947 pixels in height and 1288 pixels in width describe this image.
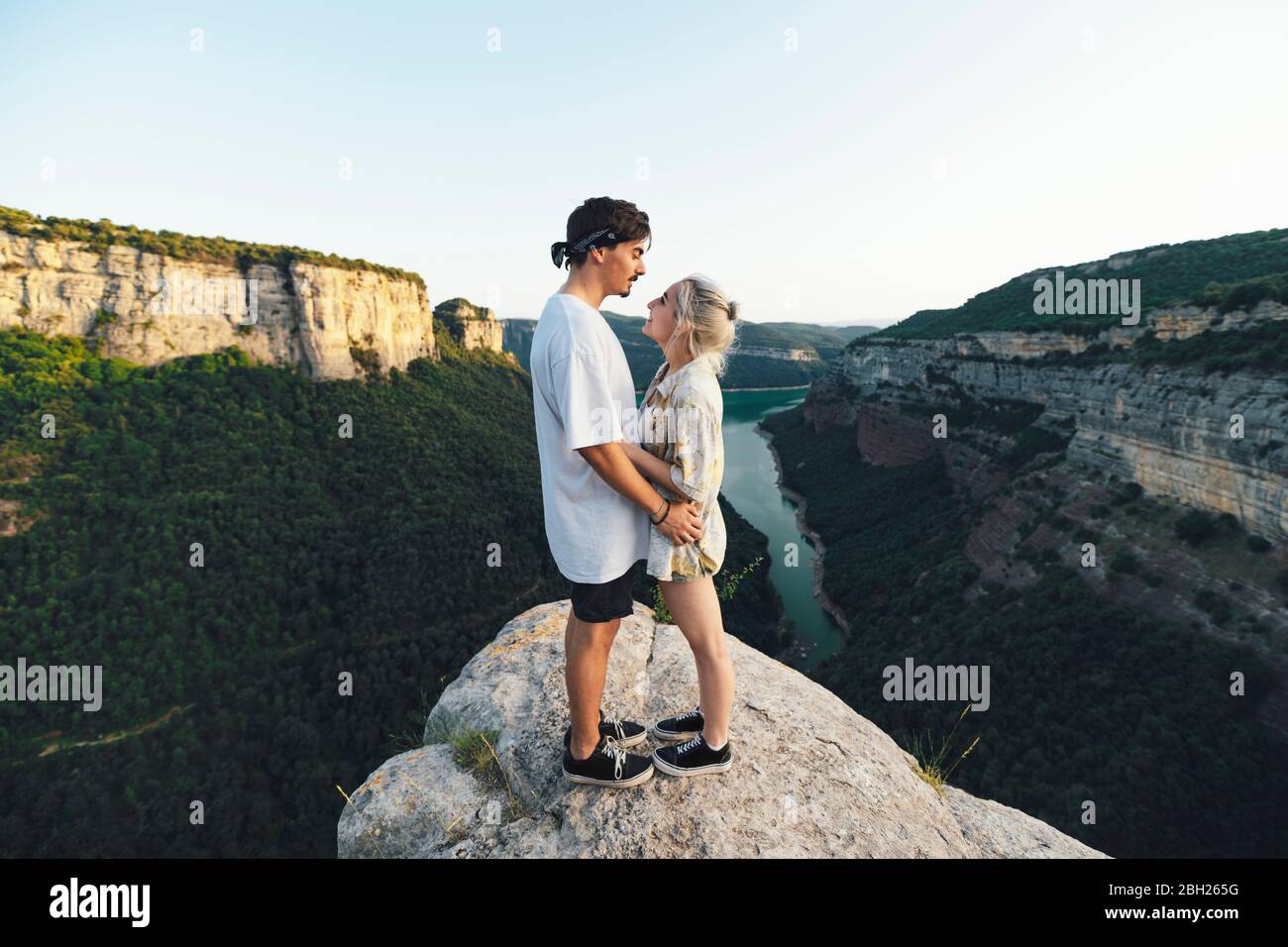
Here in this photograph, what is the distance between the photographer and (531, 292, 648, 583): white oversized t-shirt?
6.42 ft

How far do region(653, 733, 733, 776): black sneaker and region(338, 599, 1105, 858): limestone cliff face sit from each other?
8 cm

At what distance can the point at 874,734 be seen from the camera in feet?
12.1

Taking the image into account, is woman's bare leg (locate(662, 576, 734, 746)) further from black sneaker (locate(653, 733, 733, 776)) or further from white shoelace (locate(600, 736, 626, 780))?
white shoelace (locate(600, 736, 626, 780))

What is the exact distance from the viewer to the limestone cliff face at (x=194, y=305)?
82.8 feet

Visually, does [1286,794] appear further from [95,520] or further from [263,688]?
[95,520]

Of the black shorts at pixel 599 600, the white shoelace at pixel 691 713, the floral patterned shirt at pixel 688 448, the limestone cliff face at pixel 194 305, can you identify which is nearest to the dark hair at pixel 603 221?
the floral patterned shirt at pixel 688 448

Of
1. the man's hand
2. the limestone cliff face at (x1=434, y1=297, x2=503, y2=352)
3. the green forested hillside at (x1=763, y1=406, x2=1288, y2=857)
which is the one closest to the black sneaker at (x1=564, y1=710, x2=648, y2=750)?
the man's hand

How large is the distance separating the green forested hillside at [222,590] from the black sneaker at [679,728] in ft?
30.1

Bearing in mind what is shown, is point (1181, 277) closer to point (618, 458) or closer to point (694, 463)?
point (694, 463)

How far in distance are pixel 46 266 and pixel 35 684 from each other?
924 inches

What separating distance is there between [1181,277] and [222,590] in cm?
5520

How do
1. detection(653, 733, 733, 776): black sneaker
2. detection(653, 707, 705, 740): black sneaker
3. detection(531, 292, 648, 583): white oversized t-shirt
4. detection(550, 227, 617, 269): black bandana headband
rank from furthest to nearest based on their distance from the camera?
detection(653, 707, 705, 740): black sneaker, detection(653, 733, 733, 776): black sneaker, detection(550, 227, 617, 269): black bandana headband, detection(531, 292, 648, 583): white oversized t-shirt

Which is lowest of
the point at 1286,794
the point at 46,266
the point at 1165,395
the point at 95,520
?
the point at 1286,794
